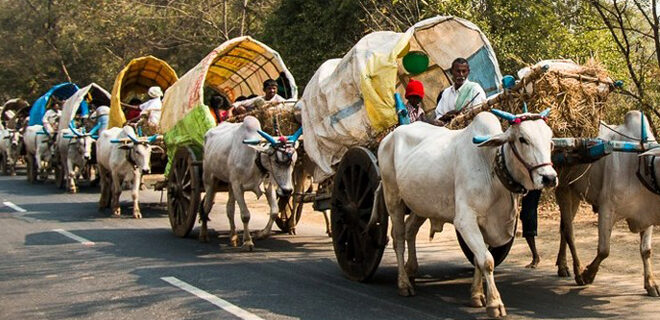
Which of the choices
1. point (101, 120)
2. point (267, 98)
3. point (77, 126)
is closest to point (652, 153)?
point (267, 98)

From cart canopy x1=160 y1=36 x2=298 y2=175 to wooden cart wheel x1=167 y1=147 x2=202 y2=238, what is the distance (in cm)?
30

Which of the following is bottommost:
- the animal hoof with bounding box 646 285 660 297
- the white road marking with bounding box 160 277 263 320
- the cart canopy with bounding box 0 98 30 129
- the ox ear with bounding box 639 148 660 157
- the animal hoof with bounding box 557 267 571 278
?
the white road marking with bounding box 160 277 263 320

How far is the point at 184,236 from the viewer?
38.4 feet

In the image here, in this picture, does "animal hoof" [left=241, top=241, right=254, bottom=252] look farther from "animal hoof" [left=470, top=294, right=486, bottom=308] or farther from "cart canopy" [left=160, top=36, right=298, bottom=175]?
"animal hoof" [left=470, top=294, right=486, bottom=308]

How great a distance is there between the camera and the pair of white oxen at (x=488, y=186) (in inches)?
244

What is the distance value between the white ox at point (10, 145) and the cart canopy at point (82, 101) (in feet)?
21.5

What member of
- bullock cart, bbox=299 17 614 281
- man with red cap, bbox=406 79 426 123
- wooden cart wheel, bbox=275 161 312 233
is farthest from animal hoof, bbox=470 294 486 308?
wooden cart wheel, bbox=275 161 312 233

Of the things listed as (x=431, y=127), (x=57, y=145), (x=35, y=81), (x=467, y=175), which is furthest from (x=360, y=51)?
(x=35, y=81)

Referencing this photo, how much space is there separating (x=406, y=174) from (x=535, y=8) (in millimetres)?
6990

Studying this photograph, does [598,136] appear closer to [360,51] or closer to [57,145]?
[360,51]

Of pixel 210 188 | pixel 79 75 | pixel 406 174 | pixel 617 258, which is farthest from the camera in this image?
pixel 79 75

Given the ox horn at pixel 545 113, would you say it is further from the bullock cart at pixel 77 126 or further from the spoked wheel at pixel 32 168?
the spoked wheel at pixel 32 168

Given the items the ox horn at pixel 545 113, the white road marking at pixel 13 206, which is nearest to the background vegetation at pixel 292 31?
the ox horn at pixel 545 113

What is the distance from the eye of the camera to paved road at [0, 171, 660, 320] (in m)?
6.93
